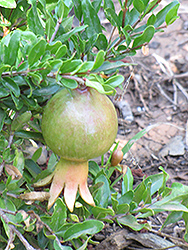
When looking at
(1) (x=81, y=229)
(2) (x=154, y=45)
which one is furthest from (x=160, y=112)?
(1) (x=81, y=229)

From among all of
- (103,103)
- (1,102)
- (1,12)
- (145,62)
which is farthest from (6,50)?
(145,62)

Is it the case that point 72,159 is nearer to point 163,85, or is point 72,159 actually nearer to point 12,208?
point 12,208

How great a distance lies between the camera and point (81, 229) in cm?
115

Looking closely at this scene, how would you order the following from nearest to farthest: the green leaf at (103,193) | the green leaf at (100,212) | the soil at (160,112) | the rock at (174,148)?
1. the green leaf at (100,212)
2. the green leaf at (103,193)
3. the soil at (160,112)
4. the rock at (174,148)

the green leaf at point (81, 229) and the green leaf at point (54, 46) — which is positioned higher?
the green leaf at point (54, 46)

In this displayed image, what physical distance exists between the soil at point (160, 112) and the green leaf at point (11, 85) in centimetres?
99

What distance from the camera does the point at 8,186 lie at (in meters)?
1.22

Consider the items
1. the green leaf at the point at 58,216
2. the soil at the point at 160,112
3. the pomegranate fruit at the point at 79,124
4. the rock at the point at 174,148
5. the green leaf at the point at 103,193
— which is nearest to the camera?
the pomegranate fruit at the point at 79,124

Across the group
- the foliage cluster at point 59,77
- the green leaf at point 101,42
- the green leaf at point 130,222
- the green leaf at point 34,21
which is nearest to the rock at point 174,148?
the foliage cluster at point 59,77

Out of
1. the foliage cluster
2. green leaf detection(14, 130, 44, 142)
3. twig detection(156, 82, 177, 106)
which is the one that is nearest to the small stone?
twig detection(156, 82, 177, 106)

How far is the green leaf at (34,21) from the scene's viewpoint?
106 cm

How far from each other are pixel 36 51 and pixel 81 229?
24.5 inches

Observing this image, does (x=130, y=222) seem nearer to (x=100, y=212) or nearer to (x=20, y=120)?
(x=100, y=212)

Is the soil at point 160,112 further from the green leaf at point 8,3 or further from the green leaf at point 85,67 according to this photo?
the green leaf at point 8,3
